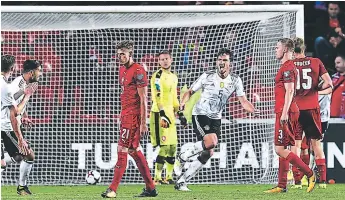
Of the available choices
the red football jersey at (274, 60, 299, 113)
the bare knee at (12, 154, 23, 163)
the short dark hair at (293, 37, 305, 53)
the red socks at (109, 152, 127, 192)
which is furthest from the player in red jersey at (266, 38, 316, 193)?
the bare knee at (12, 154, 23, 163)

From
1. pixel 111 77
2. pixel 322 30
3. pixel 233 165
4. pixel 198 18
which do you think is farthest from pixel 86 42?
pixel 322 30

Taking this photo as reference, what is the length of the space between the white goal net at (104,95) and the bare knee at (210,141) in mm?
2070

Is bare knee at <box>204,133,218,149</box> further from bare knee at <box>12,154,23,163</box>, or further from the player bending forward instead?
bare knee at <box>12,154,23,163</box>

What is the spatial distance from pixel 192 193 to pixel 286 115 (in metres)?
1.58

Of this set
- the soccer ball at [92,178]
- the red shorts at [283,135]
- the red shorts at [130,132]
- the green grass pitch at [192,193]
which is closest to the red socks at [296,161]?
the red shorts at [283,135]

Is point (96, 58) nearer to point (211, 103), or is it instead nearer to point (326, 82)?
point (211, 103)

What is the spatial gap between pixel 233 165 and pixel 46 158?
2922 millimetres

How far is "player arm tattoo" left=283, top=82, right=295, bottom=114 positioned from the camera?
11.7m

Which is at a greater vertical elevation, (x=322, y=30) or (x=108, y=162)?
(x=322, y=30)

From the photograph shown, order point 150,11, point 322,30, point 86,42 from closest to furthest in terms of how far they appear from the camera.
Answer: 1. point 150,11
2. point 86,42
3. point 322,30

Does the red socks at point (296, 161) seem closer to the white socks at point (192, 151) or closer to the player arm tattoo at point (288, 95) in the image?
the player arm tattoo at point (288, 95)

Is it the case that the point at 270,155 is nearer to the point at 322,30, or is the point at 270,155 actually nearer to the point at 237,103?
the point at 237,103

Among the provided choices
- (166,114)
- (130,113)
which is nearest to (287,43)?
(130,113)

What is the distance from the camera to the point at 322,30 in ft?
59.9
